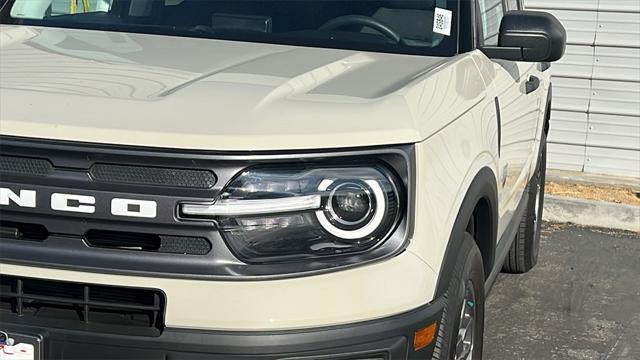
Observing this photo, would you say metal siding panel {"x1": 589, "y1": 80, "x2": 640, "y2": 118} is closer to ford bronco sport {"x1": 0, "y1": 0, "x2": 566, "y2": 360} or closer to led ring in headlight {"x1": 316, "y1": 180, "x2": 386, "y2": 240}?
ford bronco sport {"x1": 0, "y1": 0, "x2": 566, "y2": 360}

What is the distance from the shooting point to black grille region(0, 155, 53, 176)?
7.09 feet

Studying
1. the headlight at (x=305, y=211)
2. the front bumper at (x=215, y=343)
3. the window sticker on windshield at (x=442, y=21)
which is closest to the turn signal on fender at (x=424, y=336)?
the front bumper at (x=215, y=343)

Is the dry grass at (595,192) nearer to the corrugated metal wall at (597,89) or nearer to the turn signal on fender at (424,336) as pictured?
the corrugated metal wall at (597,89)

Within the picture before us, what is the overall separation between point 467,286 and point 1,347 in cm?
141

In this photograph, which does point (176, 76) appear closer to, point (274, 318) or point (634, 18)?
point (274, 318)

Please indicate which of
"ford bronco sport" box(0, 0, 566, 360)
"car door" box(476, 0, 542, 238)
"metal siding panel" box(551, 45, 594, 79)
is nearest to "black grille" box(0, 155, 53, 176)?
"ford bronco sport" box(0, 0, 566, 360)

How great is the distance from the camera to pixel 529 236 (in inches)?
203

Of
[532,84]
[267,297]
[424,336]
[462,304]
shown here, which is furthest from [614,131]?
[267,297]

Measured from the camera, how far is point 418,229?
227 cm

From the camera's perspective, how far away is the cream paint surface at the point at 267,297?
2096mm

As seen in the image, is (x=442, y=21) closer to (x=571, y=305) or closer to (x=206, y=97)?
(x=206, y=97)

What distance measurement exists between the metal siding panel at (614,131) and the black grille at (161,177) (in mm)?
6117

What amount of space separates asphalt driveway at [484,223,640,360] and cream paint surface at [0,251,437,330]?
219cm

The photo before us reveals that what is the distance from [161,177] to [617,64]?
6.13 metres
